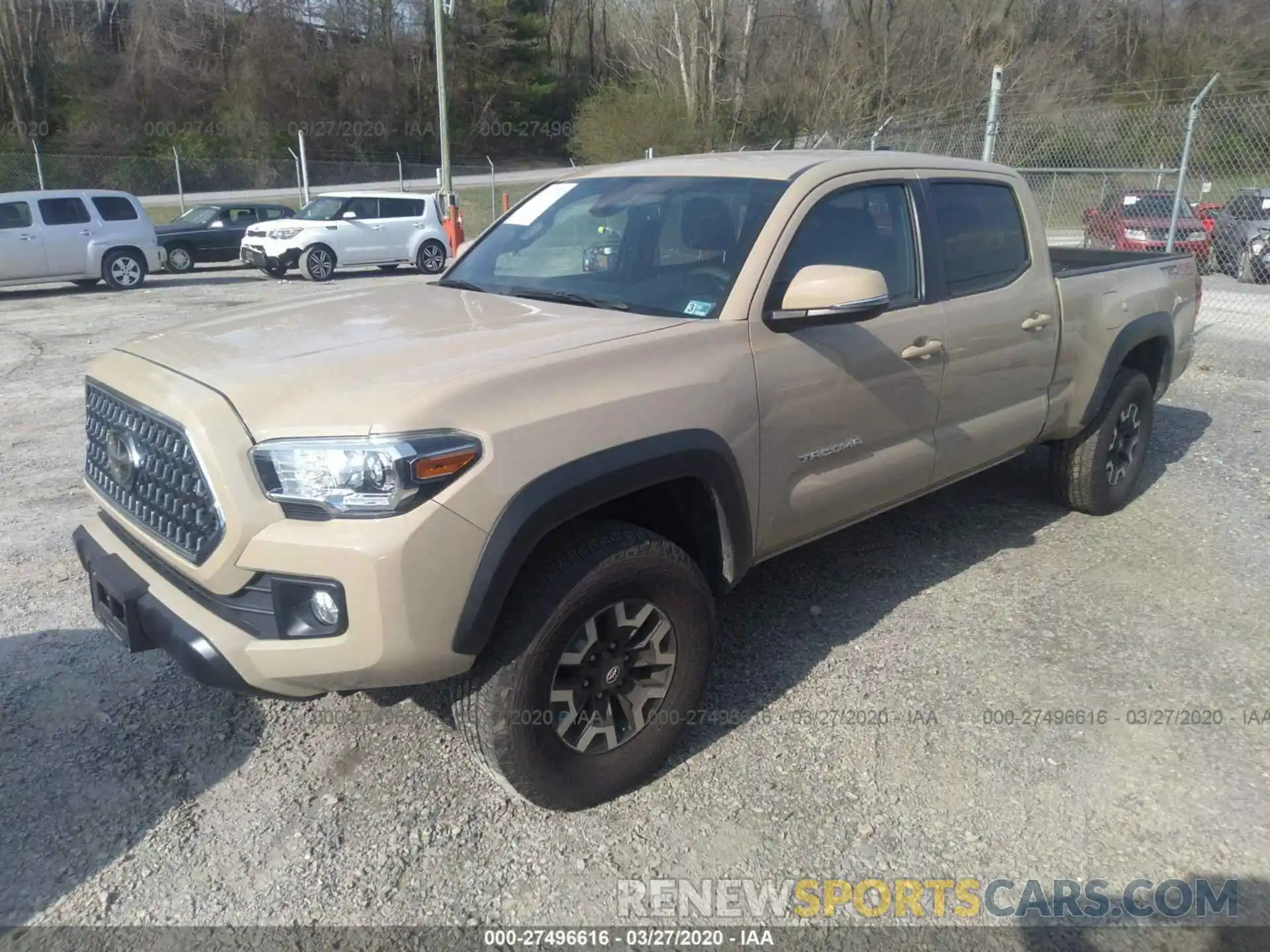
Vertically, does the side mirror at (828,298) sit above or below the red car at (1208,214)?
above

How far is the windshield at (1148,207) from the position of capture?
13.9m

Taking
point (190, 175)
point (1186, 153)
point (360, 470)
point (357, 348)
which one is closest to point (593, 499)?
point (360, 470)

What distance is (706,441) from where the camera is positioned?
9.68 feet

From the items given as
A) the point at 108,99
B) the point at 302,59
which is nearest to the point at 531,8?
the point at 302,59

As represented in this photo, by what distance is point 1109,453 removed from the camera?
525 cm

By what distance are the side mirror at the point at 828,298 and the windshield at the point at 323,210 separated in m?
17.1

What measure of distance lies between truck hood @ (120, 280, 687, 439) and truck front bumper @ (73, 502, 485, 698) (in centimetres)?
27

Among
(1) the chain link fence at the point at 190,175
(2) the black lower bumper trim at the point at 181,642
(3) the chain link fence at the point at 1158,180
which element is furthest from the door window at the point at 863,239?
(1) the chain link fence at the point at 190,175

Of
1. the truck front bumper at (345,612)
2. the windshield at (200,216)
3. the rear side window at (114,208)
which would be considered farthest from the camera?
the windshield at (200,216)

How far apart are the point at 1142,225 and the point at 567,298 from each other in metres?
13.1

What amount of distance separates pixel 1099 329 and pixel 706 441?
2.92 meters

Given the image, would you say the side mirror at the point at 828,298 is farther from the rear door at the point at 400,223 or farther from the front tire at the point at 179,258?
the front tire at the point at 179,258

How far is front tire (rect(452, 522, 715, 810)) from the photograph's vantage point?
2674 millimetres

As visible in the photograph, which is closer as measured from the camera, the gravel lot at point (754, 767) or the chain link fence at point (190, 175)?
the gravel lot at point (754, 767)
